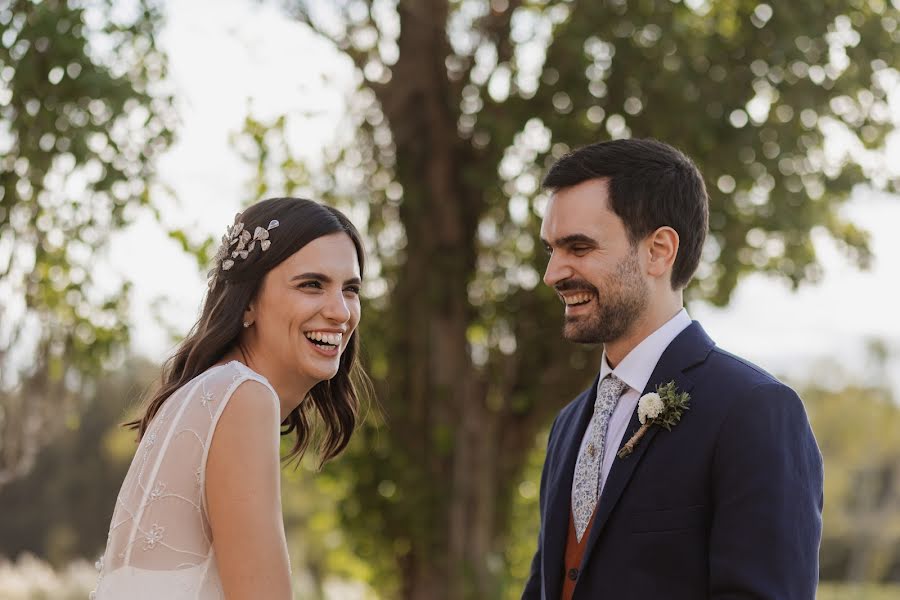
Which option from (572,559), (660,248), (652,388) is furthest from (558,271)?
(572,559)

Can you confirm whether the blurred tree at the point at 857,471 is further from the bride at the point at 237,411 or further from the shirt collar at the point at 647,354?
the bride at the point at 237,411

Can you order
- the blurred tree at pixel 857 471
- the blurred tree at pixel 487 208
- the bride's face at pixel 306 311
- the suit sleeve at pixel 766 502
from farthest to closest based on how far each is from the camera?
the blurred tree at pixel 857 471, the blurred tree at pixel 487 208, the bride's face at pixel 306 311, the suit sleeve at pixel 766 502

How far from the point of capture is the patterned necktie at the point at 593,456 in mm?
2650

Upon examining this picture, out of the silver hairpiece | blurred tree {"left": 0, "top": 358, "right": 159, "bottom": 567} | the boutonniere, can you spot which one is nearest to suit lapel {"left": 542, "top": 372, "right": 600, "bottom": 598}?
the boutonniere

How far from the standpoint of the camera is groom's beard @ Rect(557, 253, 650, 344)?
2.63 metres

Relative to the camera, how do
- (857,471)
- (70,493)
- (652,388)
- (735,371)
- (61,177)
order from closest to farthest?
1. (735,371)
2. (652,388)
3. (61,177)
4. (70,493)
5. (857,471)

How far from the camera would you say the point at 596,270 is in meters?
2.63

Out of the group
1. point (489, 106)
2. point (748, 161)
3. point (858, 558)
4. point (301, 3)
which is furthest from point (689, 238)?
point (858, 558)

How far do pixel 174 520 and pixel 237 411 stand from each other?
30cm

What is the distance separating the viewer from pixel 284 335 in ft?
9.21

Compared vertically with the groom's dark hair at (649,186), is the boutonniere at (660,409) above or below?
below

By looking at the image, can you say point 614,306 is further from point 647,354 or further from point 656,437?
point 656,437

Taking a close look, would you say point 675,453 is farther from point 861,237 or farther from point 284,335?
point 861,237

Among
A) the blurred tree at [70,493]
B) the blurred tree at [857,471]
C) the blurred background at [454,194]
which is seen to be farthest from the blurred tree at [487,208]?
the blurred tree at [857,471]
